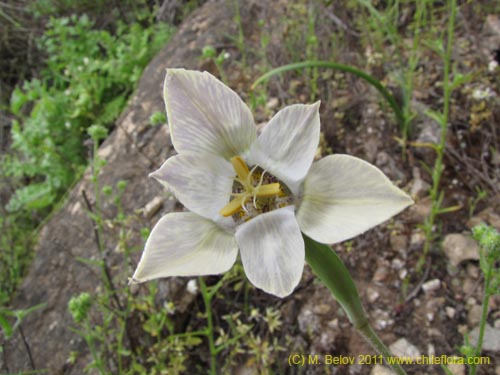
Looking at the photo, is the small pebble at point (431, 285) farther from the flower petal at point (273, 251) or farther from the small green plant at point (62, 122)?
the small green plant at point (62, 122)

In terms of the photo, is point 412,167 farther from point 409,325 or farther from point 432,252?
point 409,325

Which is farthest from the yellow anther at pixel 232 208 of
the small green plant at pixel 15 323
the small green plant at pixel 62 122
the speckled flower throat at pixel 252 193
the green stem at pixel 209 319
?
the small green plant at pixel 62 122

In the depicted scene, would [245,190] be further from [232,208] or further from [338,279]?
[338,279]

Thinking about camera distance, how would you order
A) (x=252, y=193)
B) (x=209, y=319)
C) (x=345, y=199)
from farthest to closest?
(x=209, y=319) < (x=252, y=193) < (x=345, y=199)

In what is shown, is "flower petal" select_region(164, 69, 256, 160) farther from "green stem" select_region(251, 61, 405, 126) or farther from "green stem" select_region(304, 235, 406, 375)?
"green stem" select_region(251, 61, 405, 126)

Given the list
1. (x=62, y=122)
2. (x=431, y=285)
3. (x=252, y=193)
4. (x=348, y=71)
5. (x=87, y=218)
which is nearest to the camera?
(x=252, y=193)

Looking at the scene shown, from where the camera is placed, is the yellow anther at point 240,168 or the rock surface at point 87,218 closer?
the yellow anther at point 240,168

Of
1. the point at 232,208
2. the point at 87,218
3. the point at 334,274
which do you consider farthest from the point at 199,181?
the point at 87,218
